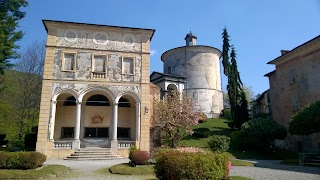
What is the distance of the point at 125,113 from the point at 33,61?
53.3ft

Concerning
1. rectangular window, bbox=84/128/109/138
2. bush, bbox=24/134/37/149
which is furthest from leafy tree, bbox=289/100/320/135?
bush, bbox=24/134/37/149

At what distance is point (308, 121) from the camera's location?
21.9m

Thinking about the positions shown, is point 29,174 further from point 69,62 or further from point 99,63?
point 99,63

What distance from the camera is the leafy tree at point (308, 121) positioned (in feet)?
71.0

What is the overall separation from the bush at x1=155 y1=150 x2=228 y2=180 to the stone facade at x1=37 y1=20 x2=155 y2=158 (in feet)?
52.4

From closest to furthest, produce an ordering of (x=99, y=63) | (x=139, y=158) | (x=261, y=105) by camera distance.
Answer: (x=139, y=158) < (x=99, y=63) < (x=261, y=105)

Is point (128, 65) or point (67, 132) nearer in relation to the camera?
point (128, 65)

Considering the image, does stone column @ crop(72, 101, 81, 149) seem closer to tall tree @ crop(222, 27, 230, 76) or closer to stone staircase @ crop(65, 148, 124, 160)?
stone staircase @ crop(65, 148, 124, 160)

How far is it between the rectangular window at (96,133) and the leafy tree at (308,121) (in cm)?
1830

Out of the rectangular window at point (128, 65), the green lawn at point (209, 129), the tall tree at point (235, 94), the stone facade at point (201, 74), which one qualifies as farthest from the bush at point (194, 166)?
the stone facade at point (201, 74)

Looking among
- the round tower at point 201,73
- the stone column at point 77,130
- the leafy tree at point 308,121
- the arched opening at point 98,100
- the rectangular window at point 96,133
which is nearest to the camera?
the leafy tree at point 308,121

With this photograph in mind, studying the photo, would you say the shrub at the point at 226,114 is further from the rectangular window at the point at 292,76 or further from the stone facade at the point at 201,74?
the rectangular window at the point at 292,76

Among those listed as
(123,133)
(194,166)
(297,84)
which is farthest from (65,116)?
(297,84)

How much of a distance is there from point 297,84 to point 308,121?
976 cm
